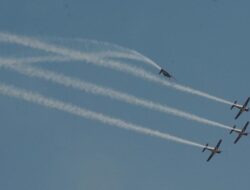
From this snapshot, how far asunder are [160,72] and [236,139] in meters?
21.9

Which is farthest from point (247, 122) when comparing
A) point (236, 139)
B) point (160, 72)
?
point (160, 72)

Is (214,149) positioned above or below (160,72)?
below

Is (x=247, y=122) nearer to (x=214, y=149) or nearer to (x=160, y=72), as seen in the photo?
(x=214, y=149)

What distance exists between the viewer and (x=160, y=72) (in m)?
150

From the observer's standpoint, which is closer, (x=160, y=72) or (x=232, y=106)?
(x=160, y=72)

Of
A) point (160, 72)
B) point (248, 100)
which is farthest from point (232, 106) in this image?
point (160, 72)

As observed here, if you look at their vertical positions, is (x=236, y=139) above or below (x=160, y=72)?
below

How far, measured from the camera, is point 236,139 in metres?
166

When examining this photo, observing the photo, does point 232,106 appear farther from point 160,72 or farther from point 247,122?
point 160,72

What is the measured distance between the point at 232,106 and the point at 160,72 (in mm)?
18718

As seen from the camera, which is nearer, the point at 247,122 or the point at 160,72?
the point at 160,72

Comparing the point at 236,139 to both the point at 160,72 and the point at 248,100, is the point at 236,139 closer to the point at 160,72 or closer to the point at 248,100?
the point at 248,100

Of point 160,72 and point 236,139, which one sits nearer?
point 160,72

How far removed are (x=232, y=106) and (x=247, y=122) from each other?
16.5 feet
